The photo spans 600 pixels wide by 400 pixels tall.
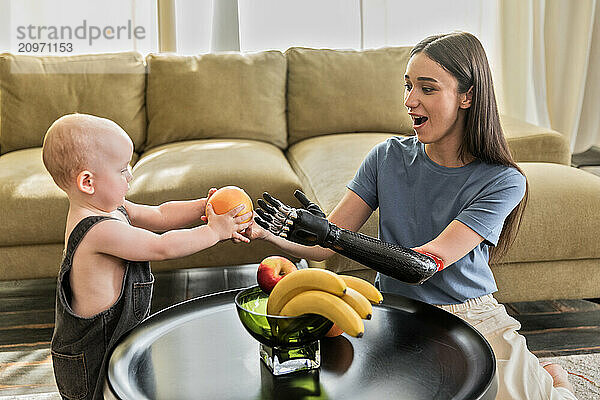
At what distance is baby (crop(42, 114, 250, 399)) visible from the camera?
55.6 inches

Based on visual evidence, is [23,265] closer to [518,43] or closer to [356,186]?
[356,186]

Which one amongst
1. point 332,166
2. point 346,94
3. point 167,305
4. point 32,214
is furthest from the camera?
point 346,94

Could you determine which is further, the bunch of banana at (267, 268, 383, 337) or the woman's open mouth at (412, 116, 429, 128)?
the woman's open mouth at (412, 116, 429, 128)

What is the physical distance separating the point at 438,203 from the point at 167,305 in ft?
4.66

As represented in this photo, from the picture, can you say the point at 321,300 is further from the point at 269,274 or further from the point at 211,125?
the point at 211,125

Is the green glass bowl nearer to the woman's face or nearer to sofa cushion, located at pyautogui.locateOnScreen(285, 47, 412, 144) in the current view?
the woman's face

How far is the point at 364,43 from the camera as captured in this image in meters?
4.43

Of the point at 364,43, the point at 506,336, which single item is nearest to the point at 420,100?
the point at 506,336

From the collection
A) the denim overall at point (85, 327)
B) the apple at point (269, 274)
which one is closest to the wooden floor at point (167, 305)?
the denim overall at point (85, 327)

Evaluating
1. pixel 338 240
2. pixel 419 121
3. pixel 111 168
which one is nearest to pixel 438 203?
pixel 419 121

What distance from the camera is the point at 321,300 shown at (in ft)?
3.65

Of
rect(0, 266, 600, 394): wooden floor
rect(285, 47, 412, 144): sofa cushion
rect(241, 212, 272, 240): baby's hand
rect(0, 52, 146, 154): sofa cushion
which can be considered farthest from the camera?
rect(285, 47, 412, 144): sofa cushion

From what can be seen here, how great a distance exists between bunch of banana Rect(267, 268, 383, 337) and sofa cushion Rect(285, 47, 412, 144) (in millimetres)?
2366

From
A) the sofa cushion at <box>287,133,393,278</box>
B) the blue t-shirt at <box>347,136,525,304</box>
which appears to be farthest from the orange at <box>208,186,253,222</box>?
the sofa cushion at <box>287,133,393,278</box>
